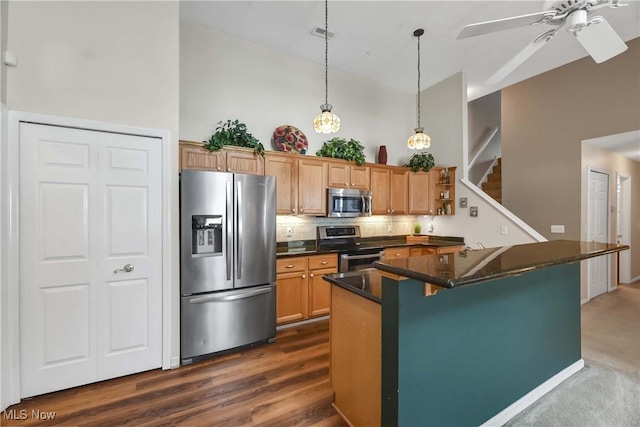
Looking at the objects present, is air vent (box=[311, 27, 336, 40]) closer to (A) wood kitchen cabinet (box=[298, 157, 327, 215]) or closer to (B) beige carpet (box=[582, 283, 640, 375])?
(A) wood kitchen cabinet (box=[298, 157, 327, 215])

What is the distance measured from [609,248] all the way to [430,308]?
157cm

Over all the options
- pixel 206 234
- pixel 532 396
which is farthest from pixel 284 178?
pixel 532 396

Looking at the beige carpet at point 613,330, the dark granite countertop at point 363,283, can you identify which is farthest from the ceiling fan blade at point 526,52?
the beige carpet at point 613,330

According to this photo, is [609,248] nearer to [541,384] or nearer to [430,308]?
[541,384]

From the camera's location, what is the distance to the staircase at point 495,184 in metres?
6.25

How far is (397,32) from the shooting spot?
3602mm

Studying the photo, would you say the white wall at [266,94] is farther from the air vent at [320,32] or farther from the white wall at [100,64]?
the white wall at [100,64]

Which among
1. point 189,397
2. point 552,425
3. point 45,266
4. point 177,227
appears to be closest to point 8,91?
point 45,266

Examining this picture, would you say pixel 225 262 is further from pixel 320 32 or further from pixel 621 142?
pixel 621 142

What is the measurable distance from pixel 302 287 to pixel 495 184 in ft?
17.8

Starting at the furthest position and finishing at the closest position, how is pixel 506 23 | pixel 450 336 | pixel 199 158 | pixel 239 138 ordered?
pixel 239 138 → pixel 199 158 → pixel 506 23 → pixel 450 336

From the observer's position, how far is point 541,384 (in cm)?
215

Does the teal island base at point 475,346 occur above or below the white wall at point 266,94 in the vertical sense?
below

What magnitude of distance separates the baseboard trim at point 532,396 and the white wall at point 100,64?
103 inches
